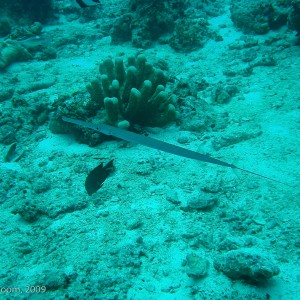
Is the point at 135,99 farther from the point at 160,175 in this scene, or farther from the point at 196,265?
the point at 196,265

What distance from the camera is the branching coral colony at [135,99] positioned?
16.1 ft

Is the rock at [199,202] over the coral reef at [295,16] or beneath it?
beneath

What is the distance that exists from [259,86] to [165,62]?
2.68 meters

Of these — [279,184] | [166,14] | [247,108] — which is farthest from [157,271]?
[166,14]

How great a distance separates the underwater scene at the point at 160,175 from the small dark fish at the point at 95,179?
1cm

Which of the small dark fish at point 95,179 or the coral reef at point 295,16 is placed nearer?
the small dark fish at point 95,179

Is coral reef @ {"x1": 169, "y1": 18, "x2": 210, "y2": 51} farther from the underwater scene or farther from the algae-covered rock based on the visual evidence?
the algae-covered rock

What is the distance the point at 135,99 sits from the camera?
15.9 ft

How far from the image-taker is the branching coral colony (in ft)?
16.1

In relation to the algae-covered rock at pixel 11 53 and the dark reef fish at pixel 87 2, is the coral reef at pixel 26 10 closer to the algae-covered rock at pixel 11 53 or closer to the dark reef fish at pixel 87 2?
the algae-covered rock at pixel 11 53

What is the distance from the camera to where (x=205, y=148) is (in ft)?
15.4

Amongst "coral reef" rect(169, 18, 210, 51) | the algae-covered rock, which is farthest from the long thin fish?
the algae-covered rock

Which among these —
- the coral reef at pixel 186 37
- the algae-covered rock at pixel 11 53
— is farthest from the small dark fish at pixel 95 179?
the algae-covered rock at pixel 11 53

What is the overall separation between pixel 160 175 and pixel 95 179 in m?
0.98
